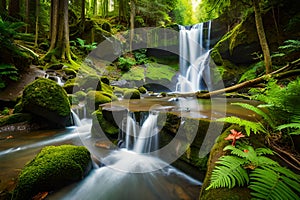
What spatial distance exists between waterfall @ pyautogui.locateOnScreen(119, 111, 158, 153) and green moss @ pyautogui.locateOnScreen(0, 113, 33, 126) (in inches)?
131

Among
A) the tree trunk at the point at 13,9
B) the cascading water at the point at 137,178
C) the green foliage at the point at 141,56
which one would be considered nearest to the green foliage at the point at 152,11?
the green foliage at the point at 141,56

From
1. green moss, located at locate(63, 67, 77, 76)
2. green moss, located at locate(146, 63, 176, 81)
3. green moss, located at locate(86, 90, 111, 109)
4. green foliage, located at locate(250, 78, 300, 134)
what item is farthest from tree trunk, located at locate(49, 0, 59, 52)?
green foliage, located at locate(250, 78, 300, 134)

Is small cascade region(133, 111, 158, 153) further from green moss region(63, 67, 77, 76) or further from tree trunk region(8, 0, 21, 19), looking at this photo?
tree trunk region(8, 0, 21, 19)

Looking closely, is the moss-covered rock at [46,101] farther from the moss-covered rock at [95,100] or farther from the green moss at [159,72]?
the green moss at [159,72]

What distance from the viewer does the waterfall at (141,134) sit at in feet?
13.8

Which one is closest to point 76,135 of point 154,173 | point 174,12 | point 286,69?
point 154,173

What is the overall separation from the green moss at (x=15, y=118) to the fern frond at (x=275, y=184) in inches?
256

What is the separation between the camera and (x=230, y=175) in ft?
3.98

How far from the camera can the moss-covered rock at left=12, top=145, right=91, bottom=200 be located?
2398mm

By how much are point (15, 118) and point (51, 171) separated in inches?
162

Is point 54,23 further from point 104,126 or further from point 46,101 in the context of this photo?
point 104,126

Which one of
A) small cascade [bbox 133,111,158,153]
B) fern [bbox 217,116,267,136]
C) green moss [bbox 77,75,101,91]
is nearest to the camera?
fern [bbox 217,116,267,136]

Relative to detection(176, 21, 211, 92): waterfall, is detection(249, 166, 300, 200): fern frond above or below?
below

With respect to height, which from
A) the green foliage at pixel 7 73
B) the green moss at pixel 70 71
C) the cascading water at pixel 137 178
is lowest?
the cascading water at pixel 137 178
